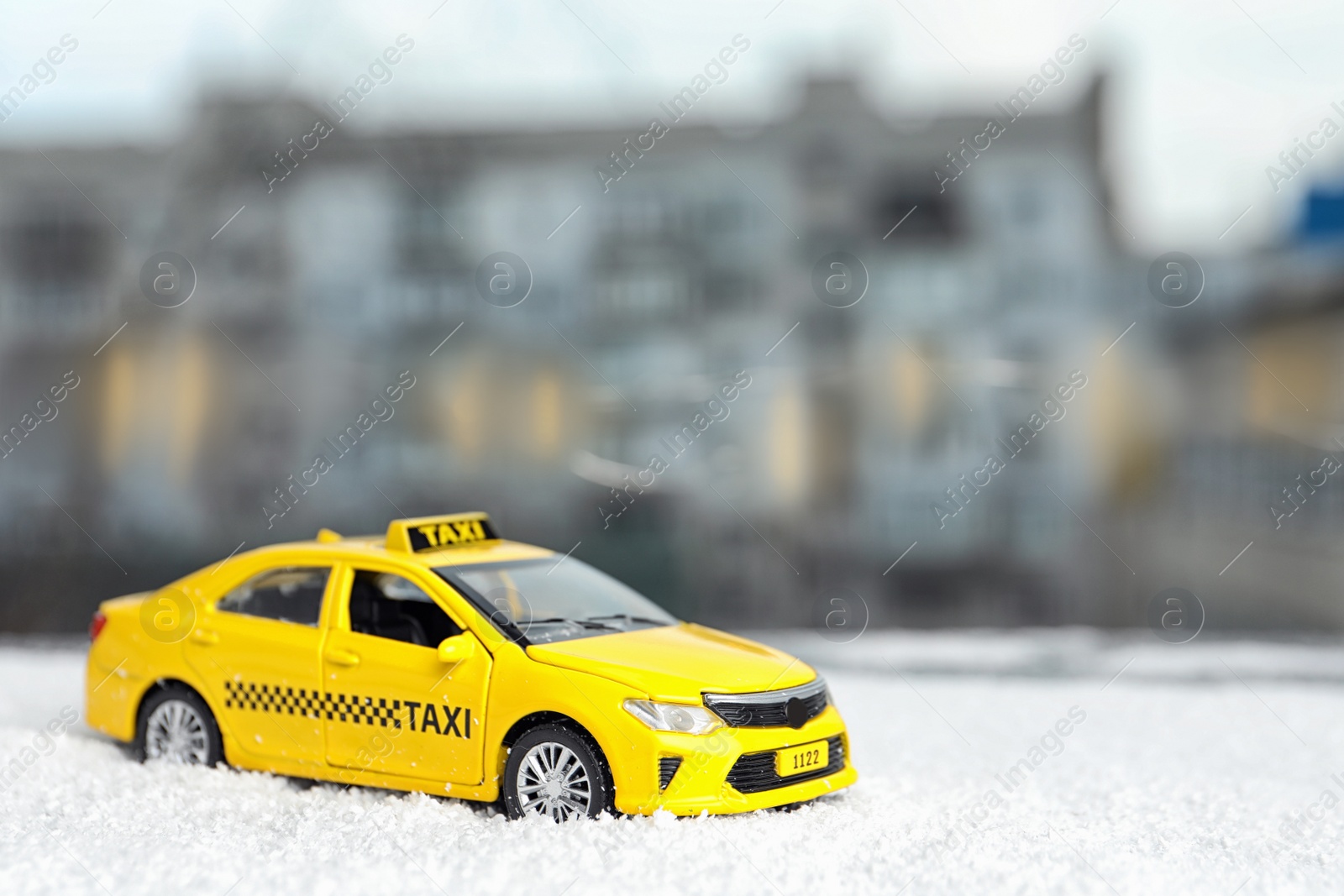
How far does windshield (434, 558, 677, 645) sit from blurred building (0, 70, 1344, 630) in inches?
363

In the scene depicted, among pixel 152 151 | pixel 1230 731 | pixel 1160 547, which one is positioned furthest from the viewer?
pixel 152 151

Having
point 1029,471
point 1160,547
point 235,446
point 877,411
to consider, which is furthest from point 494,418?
point 1160,547

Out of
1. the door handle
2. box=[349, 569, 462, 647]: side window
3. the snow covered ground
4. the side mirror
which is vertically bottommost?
Answer: the snow covered ground

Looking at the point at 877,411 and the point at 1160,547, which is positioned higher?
the point at 877,411

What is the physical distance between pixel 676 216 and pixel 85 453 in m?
8.60

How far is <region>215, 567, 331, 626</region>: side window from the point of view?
7230 millimetres

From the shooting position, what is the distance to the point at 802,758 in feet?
21.1

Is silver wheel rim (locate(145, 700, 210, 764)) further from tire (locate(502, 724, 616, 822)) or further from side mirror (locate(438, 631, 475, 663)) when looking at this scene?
tire (locate(502, 724, 616, 822))

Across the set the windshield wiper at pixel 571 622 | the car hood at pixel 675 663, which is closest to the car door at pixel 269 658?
the windshield wiper at pixel 571 622

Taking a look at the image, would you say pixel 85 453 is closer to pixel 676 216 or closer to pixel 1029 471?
pixel 676 216

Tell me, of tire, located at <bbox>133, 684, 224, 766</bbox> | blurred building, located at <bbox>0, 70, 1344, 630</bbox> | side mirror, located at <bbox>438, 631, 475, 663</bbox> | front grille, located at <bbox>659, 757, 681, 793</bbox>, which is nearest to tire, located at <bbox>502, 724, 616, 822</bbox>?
front grille, located at <bbox>659, 757, 681, 793</bbox>

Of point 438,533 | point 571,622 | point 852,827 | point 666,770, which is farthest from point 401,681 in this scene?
point 852,827

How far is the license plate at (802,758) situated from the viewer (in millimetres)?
6309

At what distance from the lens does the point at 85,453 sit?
1755 cm
